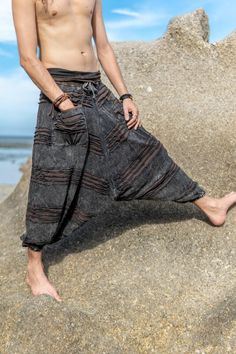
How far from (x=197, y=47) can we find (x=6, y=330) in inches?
147

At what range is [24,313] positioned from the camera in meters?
3.14

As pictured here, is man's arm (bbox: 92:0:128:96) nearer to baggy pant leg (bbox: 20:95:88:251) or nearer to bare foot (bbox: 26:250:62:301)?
baggy pant leg (bbox: 20:95:88:251)

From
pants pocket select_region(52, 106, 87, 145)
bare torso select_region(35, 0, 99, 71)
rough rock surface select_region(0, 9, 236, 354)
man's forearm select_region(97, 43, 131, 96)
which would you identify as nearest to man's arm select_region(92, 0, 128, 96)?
man's forearm select_region(97, 43, 131, 96)

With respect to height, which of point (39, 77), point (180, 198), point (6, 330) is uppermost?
point (39, 77)

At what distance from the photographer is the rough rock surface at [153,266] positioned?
305cm

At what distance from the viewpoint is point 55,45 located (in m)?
3.37

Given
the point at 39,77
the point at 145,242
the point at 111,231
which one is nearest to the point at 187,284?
the point at 145,242

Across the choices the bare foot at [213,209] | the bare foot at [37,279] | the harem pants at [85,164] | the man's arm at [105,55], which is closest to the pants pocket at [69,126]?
the harem pants at [85,164]

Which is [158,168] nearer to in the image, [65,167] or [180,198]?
[180,198]

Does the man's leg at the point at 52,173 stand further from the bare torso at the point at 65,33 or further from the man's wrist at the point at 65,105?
the bare torso at the point at 65,33

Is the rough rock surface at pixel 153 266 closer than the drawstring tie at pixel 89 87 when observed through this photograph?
Yes

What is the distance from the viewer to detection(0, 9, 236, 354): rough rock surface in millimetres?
3049

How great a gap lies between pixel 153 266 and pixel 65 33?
Result: 5.01 feet

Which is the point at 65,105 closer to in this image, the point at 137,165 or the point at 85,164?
the point at 85,164
